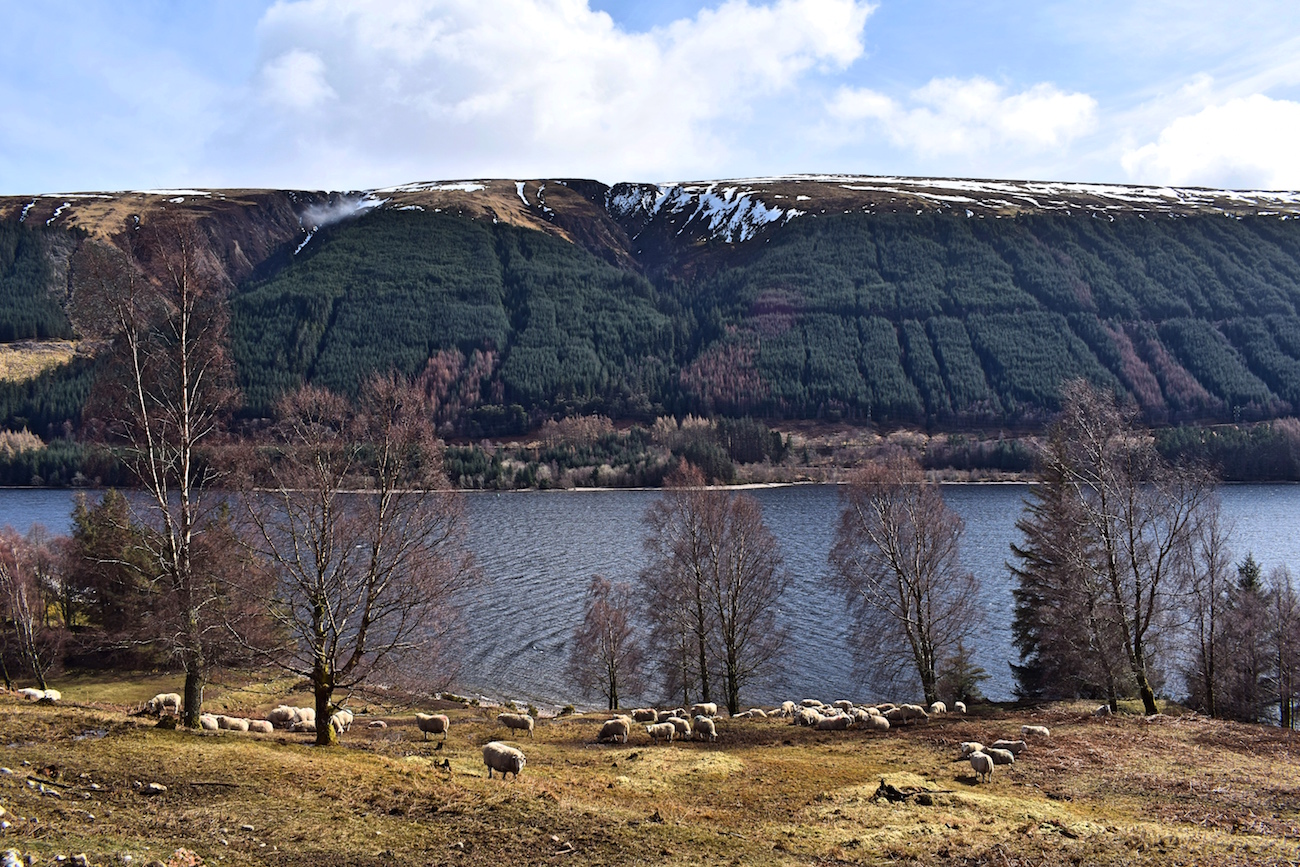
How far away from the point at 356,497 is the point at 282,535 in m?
4.91

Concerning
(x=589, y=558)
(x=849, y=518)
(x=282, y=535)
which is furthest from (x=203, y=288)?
(x=589, y=558)

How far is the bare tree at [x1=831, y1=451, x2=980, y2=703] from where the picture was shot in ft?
127

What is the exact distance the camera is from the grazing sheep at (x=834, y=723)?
28984mm

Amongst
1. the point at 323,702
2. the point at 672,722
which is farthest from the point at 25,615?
the point at 672,722

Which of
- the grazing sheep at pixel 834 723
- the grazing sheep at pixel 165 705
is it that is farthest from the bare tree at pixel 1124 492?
the grazing sheep at pixel 165 705

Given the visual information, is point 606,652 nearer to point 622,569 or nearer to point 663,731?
point 663,731

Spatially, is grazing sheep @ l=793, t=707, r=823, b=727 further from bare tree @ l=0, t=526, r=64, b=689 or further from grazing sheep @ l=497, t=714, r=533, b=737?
bare tree @ l=0, t=526, r=64, b=689

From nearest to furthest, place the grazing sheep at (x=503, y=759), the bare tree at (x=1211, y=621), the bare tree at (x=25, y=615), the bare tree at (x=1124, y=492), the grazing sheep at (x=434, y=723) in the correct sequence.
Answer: the grazing sheep at (x=503, y=759), the grazing sheep at (x=434, y=723), the bare tree at (x=1124, y=492), the bare tree at (x=1211, y=621), the bare tree at (x=25, y=615)

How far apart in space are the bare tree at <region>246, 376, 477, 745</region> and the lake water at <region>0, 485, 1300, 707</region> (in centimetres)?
579

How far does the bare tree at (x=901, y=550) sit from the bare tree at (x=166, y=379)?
2995cm

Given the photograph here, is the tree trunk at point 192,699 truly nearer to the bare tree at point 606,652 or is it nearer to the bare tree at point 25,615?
the bare tree at point 606,652

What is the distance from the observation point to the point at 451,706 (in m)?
39.1

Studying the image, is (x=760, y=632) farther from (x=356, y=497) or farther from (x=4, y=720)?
(x=4, y=720)

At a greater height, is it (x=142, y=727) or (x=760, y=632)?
(x=142, y=727)
